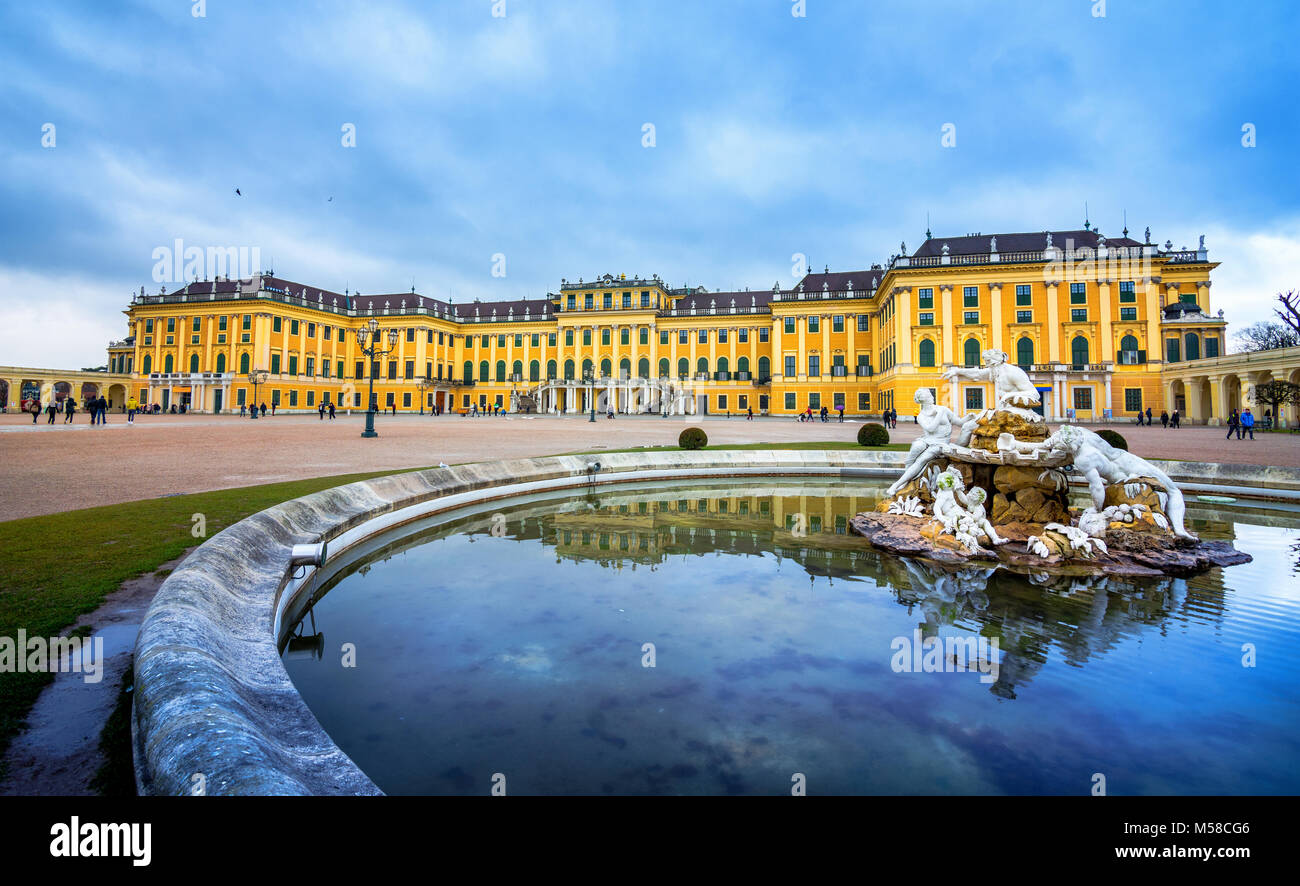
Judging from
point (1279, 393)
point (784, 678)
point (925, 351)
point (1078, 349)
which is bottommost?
point (784, 678)

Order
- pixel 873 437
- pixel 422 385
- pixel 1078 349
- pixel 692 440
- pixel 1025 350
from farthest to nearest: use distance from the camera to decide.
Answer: pixel 422 385 < pixel 1025 350 < pixel 1078 349 < pixel 873 437 < pixel 692 440

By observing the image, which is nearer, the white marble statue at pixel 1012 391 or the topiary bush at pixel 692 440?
the white marble statue at pixel 1012 391

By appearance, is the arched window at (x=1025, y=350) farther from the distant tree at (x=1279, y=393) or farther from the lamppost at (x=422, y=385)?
the lamppost at (x=422, y=385)

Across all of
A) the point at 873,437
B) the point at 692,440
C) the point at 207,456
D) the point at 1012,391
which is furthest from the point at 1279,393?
the point at 207,456

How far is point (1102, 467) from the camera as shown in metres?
6.67

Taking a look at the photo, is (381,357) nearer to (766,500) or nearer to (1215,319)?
(766,500)

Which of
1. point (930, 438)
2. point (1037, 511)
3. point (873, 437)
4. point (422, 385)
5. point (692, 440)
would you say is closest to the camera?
point (1037, 511)

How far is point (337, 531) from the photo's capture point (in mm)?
5930

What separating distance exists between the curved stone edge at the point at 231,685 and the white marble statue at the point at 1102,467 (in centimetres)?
717

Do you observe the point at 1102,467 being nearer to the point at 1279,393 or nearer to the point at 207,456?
the point at 207,456

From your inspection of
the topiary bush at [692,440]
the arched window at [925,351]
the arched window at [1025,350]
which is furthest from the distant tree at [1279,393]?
the topiary bush at [692,440]

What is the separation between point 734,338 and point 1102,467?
1933 inches

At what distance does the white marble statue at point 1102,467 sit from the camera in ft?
21.3

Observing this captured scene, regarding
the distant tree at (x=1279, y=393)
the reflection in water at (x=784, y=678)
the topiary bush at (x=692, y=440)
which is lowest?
the reflection in water at (x=784, y=678)
